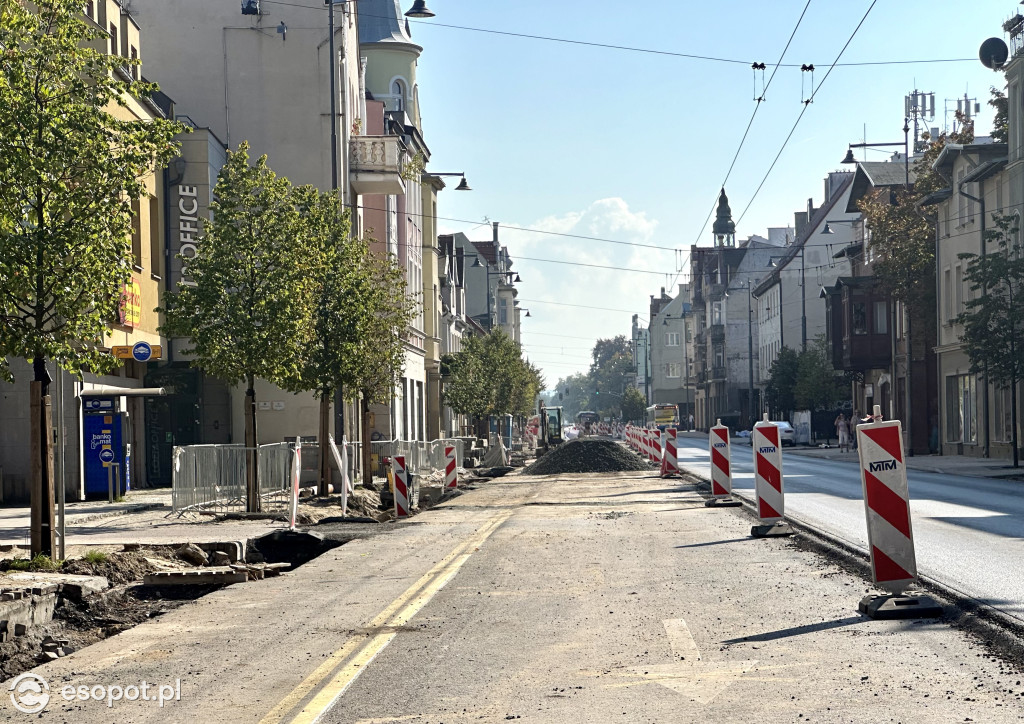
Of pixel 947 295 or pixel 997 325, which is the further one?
pixel 947 295

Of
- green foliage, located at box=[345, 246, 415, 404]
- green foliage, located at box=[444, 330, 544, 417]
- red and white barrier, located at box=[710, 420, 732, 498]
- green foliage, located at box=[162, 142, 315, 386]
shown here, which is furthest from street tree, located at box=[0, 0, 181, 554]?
green foliage, located at box=[444, 330, 544, 417]

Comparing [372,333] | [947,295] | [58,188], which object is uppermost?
[947,295]

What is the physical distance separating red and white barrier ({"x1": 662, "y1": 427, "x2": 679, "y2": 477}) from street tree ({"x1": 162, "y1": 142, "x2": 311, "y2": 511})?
561 inches

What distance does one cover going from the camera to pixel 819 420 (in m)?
73.1

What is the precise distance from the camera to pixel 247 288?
22016 mm

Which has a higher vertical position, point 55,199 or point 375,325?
point 55,199

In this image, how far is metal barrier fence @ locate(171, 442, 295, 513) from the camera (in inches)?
870

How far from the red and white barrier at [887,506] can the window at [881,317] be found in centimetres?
5313

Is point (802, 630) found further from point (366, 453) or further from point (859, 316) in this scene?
point (859, 316)

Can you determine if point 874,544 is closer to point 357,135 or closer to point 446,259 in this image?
point 357,135

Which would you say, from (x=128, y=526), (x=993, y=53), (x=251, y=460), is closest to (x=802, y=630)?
(x=128, y=526)

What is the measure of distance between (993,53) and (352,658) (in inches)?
1670

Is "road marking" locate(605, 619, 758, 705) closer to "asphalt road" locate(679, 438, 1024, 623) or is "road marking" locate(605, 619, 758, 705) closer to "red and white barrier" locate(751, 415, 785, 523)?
"asphalt road" locate(679, 438, 1024, 623)

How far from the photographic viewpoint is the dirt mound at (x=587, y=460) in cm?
4119
